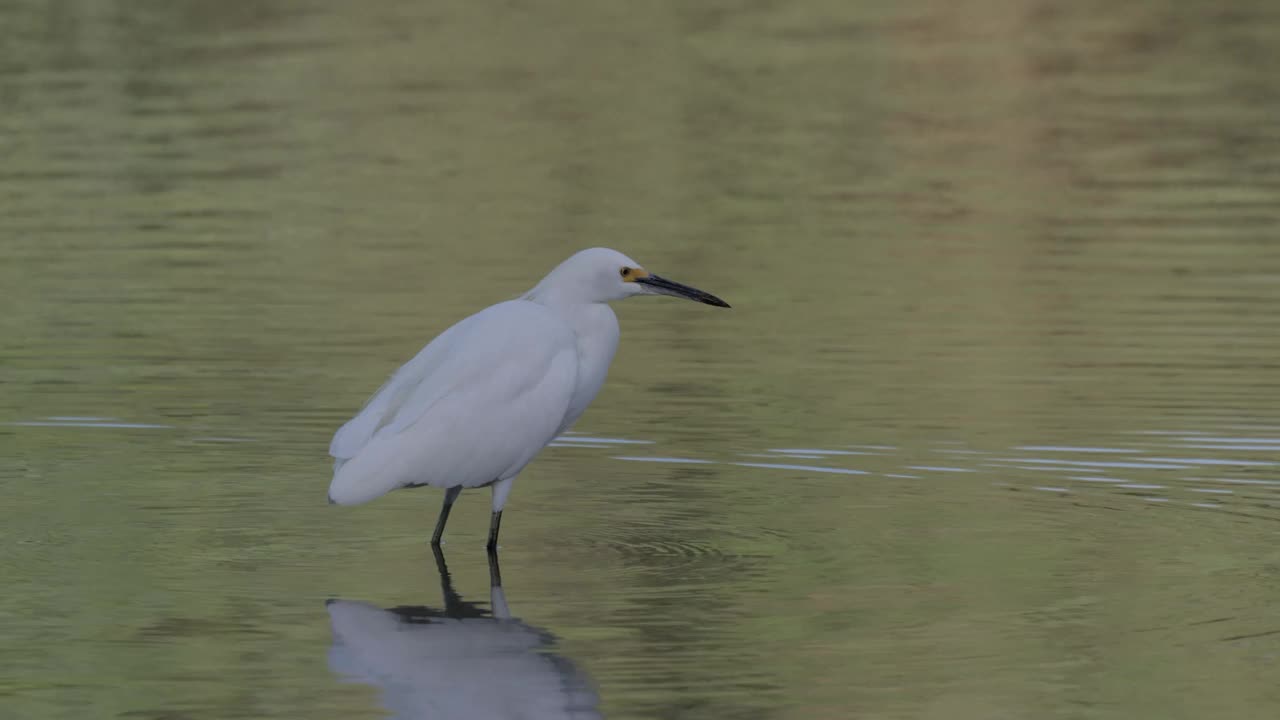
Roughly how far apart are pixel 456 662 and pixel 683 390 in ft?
22.1

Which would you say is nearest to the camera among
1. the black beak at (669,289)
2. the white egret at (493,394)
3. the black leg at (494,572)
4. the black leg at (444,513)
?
the black leg at (494,572)

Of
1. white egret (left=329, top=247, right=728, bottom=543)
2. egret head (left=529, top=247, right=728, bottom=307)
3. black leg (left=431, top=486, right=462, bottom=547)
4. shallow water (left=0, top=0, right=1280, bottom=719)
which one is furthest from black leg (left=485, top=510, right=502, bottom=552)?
egret head (left=529, top=247, right=728, bottom=307)

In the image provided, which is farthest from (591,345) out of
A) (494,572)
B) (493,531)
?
(494,572)

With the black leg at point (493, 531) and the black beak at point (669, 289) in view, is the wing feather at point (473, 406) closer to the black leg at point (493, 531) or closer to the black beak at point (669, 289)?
the black leg at point (493, 531)

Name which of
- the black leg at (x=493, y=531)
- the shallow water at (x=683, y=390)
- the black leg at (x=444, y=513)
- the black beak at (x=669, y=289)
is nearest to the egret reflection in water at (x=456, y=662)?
the shallow water at (x=683, y=390)

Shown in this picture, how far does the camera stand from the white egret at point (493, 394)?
1154cm

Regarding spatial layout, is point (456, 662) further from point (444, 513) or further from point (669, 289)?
point (669, 289)

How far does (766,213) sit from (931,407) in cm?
982

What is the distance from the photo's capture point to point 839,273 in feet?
70.6

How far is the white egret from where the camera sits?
11539 millimetres

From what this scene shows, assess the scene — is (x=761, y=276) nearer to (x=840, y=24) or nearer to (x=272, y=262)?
(x=272, y=262)

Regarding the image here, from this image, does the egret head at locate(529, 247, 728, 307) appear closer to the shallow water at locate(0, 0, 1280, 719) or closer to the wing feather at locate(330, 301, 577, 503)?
the wing feather at locate(330, 301, 577, 503)

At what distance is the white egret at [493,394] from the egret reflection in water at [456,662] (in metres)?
0.70

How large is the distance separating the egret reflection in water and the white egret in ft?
2.29
